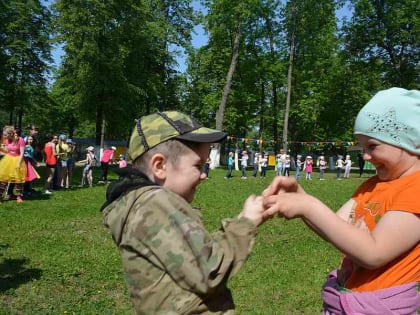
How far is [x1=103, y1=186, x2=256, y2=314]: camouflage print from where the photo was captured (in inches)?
63.4

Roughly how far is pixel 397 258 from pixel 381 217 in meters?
0.17

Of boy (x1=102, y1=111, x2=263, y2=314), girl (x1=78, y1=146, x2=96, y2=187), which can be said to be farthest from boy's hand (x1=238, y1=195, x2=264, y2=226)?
girl (x1=78, y1=146, x2=96, y2=187)

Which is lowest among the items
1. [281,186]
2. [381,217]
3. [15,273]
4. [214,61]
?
[15,273]

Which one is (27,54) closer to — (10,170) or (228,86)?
(228,86)

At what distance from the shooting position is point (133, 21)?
1352 inches

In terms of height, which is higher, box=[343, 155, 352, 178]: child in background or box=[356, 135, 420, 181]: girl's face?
box=[356, 135, 420, 181]: girl's face

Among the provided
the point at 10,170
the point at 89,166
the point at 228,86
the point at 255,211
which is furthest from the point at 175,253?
the point at 228,86

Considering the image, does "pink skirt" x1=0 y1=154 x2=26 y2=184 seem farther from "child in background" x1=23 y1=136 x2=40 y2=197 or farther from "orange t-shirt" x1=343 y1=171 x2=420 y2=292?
"orange t-shirt" x1=343 y1=171 x2=420 y2=292

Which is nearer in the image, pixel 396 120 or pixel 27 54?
pixel 396 120

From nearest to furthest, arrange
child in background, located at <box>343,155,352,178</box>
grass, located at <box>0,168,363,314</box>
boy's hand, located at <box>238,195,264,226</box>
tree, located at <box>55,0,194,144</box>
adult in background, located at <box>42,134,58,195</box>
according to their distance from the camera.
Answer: boy's hand, located at <box>238,195,264,226</box> < grass, located at <box>0,168,363,314</box> < adult in background, located at <box>42,134,58,195</box> < child in background, located at <box>343,155,352,178</box> < tree, located at <box>55,0,194,144</box>

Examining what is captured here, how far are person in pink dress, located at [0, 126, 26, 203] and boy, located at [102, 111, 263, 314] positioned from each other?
11095mm

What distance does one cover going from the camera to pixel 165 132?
73.4 inches

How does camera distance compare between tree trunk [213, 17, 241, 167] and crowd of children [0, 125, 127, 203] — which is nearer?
crowd of children [0, 125, 127, 203]

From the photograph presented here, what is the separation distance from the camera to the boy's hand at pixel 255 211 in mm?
1715
